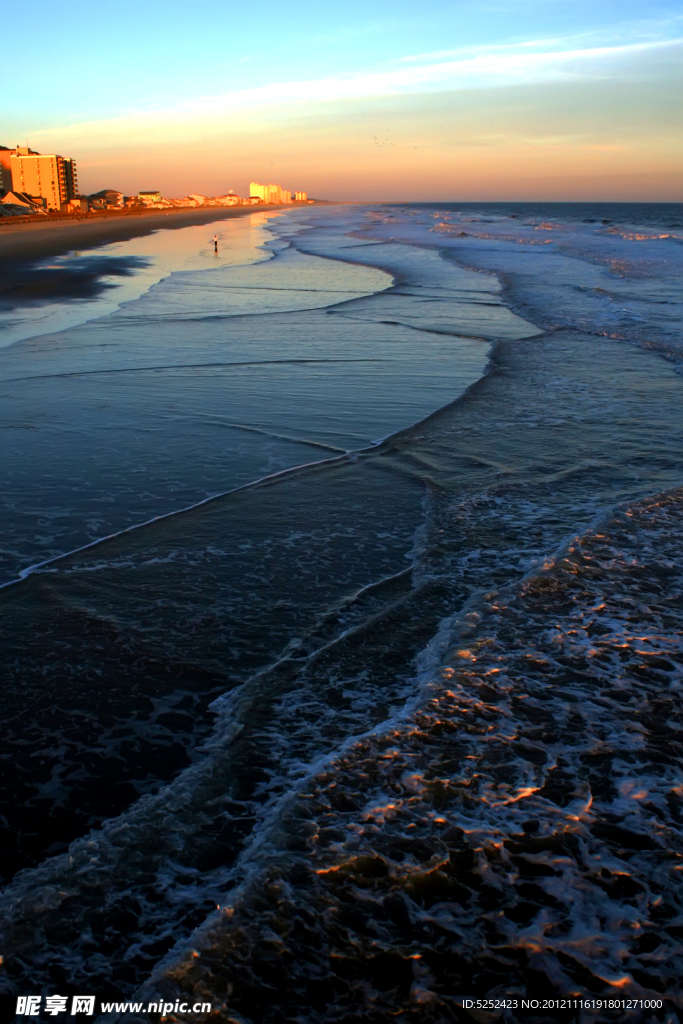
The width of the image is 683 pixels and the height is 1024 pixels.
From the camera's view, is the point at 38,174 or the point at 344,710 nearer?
the point at 344,710

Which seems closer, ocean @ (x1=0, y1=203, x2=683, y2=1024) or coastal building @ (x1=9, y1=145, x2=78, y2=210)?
ocean @ (x1=0, y1=203, x2=683, y2=1024)

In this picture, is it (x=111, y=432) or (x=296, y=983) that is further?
(x=111, y=432)

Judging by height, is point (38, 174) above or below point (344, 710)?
above

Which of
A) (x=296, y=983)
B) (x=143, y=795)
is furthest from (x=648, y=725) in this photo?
(x=143, y=795)

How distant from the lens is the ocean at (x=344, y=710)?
2072 mm

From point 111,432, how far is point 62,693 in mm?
4307

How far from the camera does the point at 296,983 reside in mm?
2002

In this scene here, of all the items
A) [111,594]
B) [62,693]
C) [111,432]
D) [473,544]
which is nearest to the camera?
[62,693]

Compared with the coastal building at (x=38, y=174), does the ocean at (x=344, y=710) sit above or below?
below

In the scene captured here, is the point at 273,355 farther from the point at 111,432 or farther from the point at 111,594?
the point at 111,594

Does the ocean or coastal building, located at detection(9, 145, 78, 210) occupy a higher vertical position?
coastal building, located at detection(9, 145, 78, 210)

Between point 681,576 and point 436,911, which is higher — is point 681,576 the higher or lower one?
the higher one

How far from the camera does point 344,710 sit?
3.05 m

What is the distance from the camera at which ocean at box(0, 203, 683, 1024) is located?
81.6 inches
